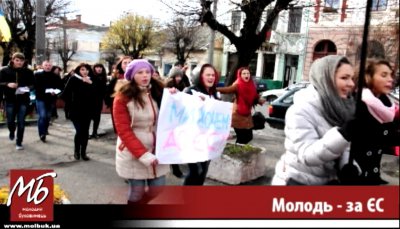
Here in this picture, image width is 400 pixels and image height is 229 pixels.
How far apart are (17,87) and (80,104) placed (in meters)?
1.27

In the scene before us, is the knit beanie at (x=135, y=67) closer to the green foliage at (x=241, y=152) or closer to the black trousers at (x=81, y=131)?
the green foliage at (x=241, y=152)

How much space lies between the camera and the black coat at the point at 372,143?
1604 millimetres

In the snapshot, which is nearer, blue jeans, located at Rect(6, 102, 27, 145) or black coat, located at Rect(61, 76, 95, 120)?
black coat, located at Rect(61, 76, 95, 120)

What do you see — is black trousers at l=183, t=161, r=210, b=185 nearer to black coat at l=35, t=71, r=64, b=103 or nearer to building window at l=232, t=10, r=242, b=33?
black coat at l=35, t=71, r=64, b=103

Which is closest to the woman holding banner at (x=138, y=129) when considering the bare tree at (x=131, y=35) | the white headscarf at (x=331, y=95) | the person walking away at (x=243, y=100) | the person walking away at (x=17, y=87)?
the white headscarf at (x=331, y=95)

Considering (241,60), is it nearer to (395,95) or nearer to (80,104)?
(80,104)

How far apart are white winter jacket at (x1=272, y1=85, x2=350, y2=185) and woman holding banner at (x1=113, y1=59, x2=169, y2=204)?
1100 mm

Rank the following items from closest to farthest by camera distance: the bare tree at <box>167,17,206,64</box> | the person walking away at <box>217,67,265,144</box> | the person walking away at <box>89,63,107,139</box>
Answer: the person walking away at <box>217,67,265,144</box> < the person walking away at <box>89,63,107,139</box> < the bare tree at <box>167,17,206,64</box>

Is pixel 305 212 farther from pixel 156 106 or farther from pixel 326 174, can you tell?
pixel 156 106

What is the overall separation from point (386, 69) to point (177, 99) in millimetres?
1416

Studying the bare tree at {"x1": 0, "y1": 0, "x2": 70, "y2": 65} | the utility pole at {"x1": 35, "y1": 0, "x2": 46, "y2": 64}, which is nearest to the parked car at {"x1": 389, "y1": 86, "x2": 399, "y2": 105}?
the utility pole at {"x1": 35, "y1": 0, "x2": 46, "y2": 64}

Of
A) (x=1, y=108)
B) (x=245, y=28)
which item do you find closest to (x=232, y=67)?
(x=245, y=28)

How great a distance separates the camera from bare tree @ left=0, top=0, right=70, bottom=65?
897 inches

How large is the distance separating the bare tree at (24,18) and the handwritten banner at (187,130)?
22.5 metres
